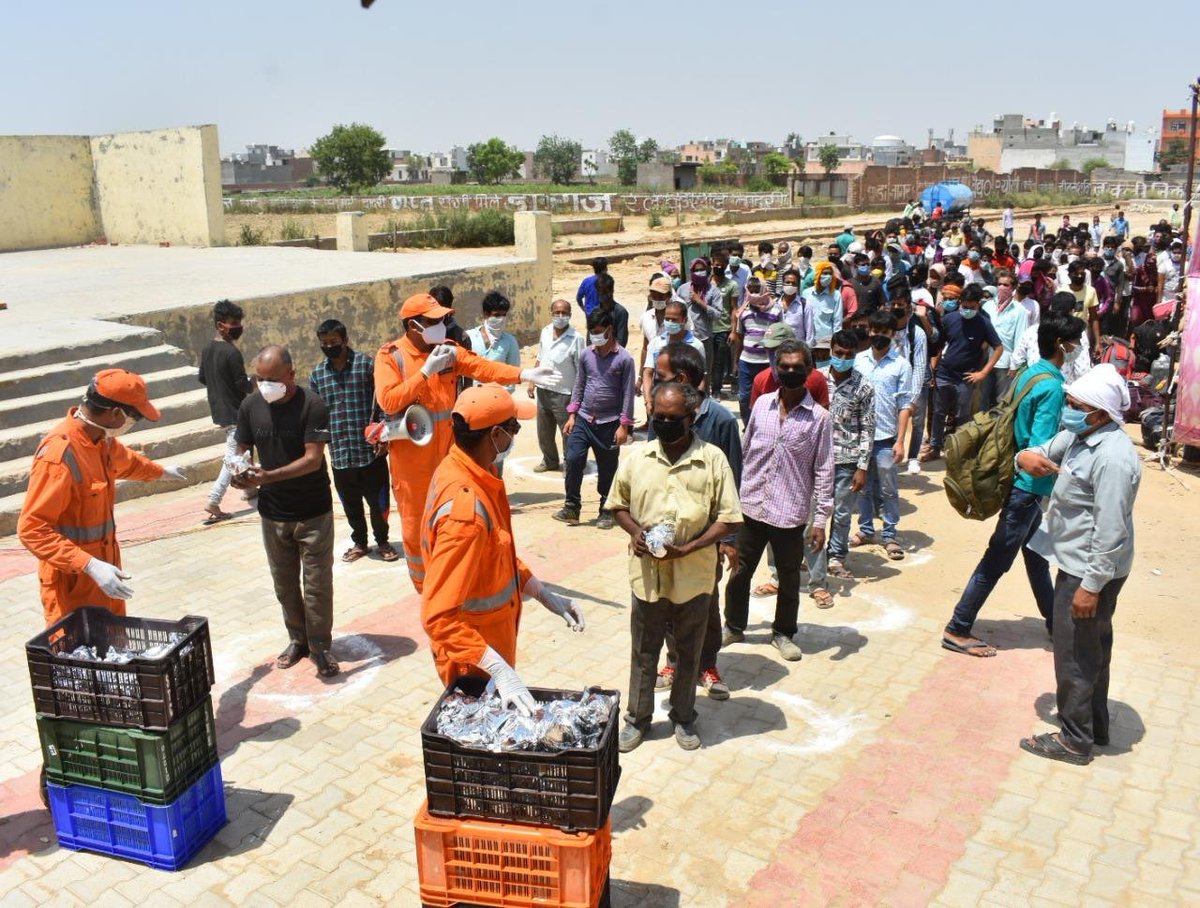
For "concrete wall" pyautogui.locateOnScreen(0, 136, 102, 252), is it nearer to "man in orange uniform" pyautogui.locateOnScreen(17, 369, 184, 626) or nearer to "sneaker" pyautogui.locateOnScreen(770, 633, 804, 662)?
"man in orange uniform" pyautogui.locateOnScreen(17, 369, 184, 626)

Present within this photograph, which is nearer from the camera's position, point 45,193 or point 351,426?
point 351,426

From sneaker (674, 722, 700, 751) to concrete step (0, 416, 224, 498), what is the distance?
6.78 meters

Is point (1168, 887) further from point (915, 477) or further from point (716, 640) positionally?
point (915, 477)

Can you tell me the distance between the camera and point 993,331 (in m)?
9.66

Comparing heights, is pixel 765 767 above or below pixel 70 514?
below

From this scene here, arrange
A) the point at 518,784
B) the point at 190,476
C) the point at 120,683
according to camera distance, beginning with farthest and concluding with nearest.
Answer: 1. the point at 190,476
2. the point at 120,683
3. the point at 518,784

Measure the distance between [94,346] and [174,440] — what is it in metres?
1.56

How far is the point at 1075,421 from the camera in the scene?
475 centimetres

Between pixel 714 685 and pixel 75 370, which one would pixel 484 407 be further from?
pixel 75 370

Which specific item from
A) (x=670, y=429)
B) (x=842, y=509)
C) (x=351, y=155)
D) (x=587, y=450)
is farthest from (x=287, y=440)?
(x=351, y=155)

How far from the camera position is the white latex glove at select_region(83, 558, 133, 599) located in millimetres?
4371

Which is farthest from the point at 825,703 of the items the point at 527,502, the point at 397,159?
the point at 397,159

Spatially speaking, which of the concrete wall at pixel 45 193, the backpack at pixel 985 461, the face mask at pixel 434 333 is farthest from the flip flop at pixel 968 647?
the concrete wall at pixel 45 193

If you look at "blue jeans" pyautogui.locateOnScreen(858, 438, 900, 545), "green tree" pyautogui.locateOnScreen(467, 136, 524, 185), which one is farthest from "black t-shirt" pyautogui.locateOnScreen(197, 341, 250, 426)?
"green tree" pyautogui.locateOnScreen(467, 136, 524, 185)
